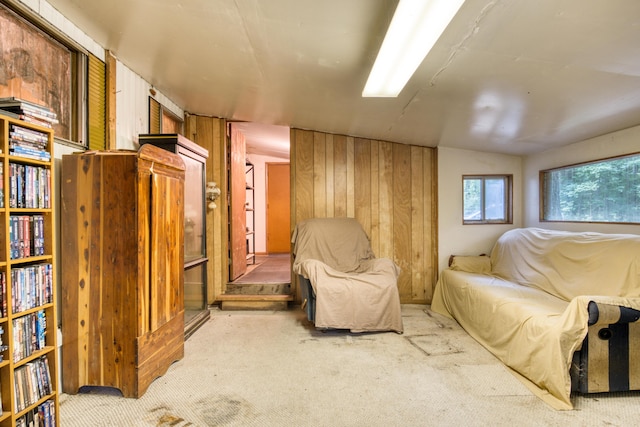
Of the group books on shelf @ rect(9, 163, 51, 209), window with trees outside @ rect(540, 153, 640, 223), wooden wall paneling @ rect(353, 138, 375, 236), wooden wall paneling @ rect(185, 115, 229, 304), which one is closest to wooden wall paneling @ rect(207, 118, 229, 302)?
wooden wall paneling @ rect(185, 115, 229, 304)

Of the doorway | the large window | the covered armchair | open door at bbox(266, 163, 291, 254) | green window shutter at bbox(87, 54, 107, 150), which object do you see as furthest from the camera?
open door at bbox(266, 163, 291, 254)

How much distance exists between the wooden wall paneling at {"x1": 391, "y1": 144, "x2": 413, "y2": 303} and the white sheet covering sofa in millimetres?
671

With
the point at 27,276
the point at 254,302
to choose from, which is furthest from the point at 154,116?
the point at 254,302

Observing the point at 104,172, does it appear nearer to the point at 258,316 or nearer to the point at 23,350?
the point at 23,350

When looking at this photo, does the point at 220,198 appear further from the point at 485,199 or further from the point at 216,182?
the point at 485,199

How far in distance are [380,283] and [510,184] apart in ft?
7.61

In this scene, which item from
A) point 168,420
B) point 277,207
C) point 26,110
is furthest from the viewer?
point 277,207

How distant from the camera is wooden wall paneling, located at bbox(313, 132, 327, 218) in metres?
3.73

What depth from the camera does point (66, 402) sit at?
5.74ft

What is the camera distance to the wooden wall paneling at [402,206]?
3771mm

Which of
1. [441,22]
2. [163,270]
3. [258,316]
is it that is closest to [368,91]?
[441,22]

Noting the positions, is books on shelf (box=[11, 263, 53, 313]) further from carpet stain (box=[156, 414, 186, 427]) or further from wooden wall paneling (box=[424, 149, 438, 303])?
wooden wall paneling (box=[424, 149, 438, 303])

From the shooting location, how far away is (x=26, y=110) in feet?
4.53

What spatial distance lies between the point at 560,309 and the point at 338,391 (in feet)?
5.50
